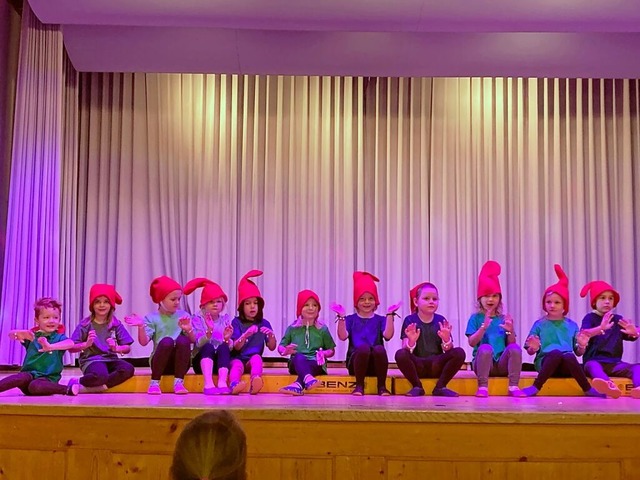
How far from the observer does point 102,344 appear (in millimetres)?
5656

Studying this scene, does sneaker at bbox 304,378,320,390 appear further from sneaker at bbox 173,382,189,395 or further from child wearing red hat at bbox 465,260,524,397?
child wearing red hat at bbox 465,260,524,397

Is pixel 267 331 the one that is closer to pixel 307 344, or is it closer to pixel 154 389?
pixel 307 344

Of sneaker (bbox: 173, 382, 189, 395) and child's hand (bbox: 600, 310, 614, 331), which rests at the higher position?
child's hand (bbox: 600, 310, 614, 331)

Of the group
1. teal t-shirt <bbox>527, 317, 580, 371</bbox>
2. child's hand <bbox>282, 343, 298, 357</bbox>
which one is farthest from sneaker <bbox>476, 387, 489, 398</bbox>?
child's hand <bbox>282, 343, 298, 357</bbox>

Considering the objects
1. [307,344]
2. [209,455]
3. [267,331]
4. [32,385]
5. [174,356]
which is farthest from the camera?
[307,344]

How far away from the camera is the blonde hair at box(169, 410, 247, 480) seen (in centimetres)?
167

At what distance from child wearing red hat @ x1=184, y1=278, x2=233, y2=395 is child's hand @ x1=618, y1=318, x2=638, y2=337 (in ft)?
9.03

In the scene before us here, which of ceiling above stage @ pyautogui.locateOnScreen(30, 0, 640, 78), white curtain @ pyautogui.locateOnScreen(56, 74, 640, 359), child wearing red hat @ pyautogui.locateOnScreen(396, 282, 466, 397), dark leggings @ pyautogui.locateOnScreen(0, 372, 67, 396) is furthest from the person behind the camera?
white curtain @ pyautogui.locateOnScreen(56, 74, 640, 359)

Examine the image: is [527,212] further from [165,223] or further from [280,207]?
[165,223]

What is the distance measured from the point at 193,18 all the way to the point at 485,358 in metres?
3.35

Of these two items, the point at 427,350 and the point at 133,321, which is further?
the point at 427,350

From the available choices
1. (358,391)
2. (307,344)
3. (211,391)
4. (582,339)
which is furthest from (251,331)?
(582,339)

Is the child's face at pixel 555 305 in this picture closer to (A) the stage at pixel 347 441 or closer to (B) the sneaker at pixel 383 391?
(B) the sneaker at pixel 383 391

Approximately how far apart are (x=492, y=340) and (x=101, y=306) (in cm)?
279
